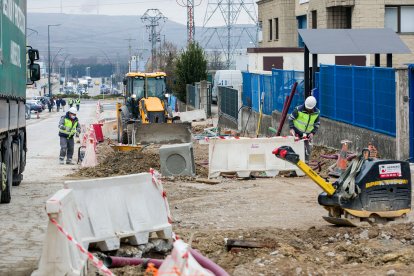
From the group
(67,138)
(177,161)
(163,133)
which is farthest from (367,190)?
(163,133)

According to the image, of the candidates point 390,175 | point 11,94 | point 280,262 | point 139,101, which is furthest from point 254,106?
point 280,262

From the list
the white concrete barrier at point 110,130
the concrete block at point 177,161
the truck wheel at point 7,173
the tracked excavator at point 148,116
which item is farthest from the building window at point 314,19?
the truck wheel at point 7,173

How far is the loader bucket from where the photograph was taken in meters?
33.0

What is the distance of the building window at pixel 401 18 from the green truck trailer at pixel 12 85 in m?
26.0

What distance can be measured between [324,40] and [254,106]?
13.6 metres

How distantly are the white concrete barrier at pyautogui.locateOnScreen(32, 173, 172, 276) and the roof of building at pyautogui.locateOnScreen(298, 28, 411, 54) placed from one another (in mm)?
14812

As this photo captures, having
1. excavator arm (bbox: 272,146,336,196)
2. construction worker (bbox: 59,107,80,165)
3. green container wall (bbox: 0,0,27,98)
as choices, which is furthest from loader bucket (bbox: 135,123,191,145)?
excavator arm (bbox: 272,146,336,196)

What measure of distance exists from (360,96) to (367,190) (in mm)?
11960

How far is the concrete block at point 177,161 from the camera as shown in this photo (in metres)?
22.0

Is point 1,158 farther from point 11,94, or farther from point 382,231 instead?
point 382,231

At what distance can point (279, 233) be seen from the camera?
12.4 m

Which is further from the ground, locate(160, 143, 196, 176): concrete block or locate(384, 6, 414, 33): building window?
locate(384, 6, 414, 33): building window

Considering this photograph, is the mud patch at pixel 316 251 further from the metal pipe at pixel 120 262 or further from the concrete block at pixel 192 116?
the concrete block at pixel 192 116

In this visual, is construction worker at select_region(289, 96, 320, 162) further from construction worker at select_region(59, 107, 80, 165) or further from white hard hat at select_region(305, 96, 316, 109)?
construction worker at select_region(59, 107, 80, 165)
